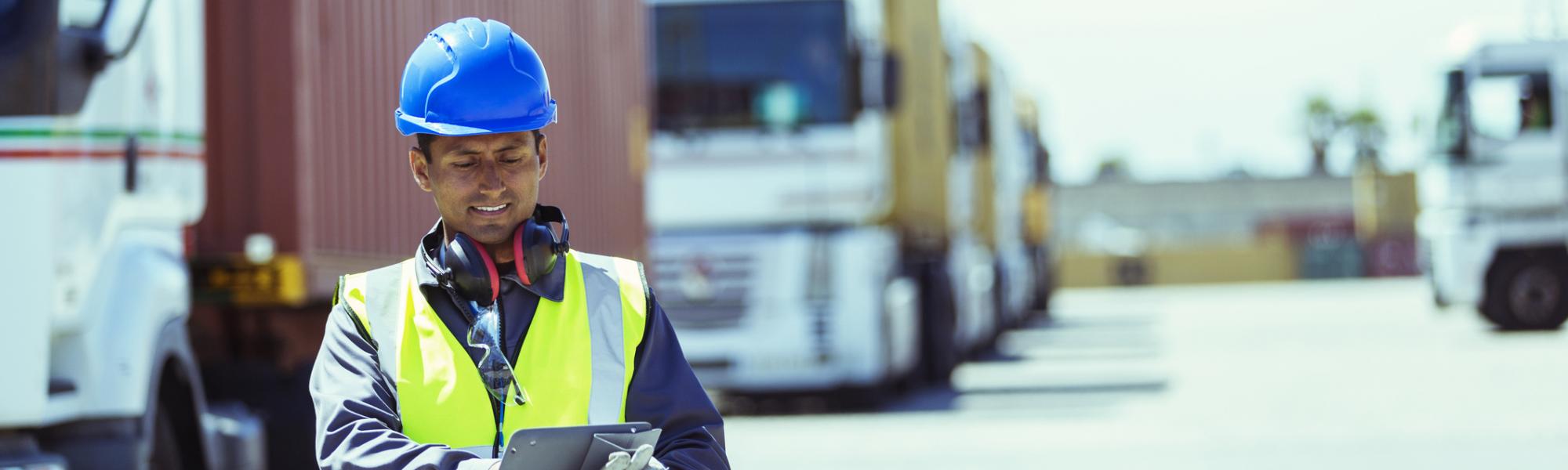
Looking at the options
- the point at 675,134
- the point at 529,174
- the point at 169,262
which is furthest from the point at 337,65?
the point at 675,134

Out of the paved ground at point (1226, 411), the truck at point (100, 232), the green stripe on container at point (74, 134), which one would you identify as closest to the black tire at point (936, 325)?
the paved ground at point (1226, 411)

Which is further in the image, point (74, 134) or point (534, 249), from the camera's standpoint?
point (74, 134)

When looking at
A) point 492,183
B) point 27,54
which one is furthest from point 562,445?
point 27,54

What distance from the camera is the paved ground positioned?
1177 cm

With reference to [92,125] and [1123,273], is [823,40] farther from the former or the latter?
[1123,273]

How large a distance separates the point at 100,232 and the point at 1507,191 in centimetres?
1892

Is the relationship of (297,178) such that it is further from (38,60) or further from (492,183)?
(492,183)

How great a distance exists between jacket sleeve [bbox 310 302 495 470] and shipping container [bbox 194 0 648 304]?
4849 millimetres

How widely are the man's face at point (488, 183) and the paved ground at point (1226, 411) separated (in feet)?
28.0

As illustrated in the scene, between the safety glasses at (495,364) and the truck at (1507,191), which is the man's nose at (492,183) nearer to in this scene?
the safety glasses at (495,364)

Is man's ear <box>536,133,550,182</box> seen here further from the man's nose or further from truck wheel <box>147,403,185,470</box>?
truck wheel <box>147,403,185,470</box>

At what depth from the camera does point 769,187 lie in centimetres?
1511

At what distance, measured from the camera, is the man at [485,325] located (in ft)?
9.15

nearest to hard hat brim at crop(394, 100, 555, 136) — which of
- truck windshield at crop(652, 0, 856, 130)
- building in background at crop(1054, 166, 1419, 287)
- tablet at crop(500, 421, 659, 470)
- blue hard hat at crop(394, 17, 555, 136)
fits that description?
blue hard hat at crop(394, 17, 555, 136)
